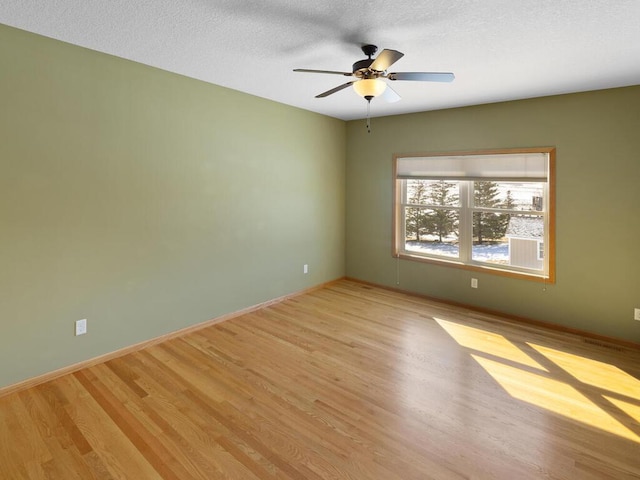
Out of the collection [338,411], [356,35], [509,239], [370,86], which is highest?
[356,35]

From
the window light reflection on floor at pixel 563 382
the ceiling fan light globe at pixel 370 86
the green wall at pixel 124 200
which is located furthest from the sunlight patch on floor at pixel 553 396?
the green wall at pixel 124 200

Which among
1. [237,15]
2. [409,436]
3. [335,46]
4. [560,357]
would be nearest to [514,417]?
[409,436]

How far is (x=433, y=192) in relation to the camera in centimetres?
479

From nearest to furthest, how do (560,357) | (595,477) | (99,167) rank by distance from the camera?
(595,477) < (99,167) < (560,357)

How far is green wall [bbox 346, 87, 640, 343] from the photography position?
11.3 feet

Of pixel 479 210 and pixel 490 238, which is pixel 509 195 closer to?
pixel 479 210

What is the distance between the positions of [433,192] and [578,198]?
5.23 ft

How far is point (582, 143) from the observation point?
11.9ft

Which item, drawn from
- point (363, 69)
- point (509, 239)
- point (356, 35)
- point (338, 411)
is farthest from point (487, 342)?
point (356, 35)

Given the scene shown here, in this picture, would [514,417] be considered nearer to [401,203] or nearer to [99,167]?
[401,203]

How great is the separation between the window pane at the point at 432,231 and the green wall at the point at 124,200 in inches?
67.1

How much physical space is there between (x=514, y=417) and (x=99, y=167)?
3582mm

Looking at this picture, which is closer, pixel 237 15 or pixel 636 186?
pixel 237 15

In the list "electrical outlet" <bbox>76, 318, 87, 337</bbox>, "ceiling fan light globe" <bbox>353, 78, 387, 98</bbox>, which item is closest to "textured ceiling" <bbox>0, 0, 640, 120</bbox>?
"ceiling fan light globe" <bbox>353, 78, 387, 98</bbox>
